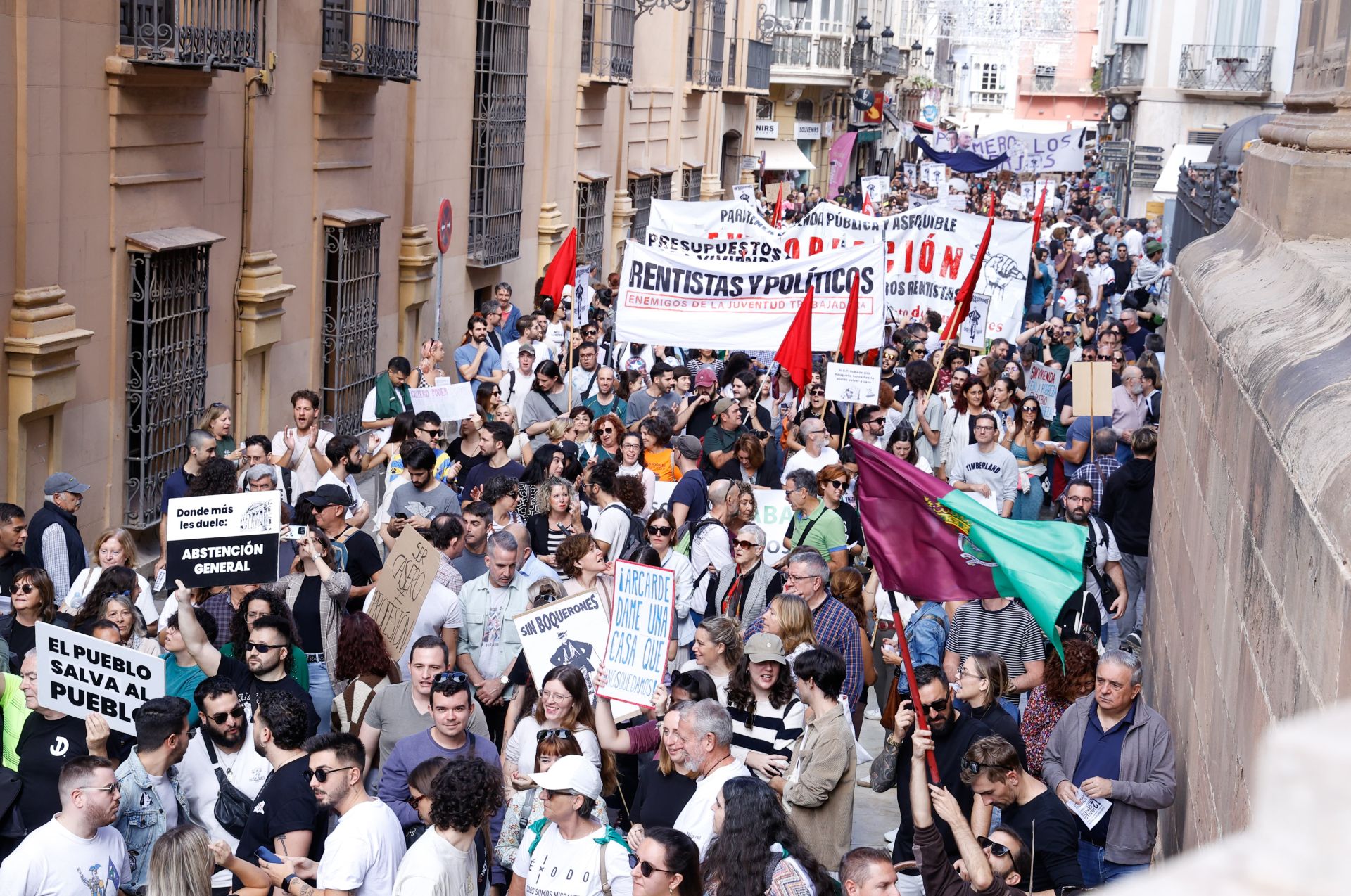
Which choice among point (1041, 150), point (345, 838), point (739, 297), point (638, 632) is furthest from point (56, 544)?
point (1041, 150)

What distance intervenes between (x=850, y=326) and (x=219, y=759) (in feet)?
28.2

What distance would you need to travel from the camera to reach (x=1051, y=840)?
545 cm

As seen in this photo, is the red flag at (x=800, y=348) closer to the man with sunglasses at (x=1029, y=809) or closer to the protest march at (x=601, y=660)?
the protest march at (x=601, y=660)

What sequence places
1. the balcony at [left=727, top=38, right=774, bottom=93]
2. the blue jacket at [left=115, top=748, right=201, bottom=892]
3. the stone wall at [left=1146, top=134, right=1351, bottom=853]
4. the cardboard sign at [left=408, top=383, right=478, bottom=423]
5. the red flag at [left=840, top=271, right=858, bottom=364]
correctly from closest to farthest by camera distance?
the stone wall at [left=1146, top=134, right=1351, bottom=853]
the blue jacket at [left=115, top=748, right=201, bottom=892]
the cardboard sign at [left=408, top=383, right=478, bottom=423]
the red flag at [left=840, top=271, right=858, bottom=364]
the balcony at [left=727, top=38, right=774, bottom=93]

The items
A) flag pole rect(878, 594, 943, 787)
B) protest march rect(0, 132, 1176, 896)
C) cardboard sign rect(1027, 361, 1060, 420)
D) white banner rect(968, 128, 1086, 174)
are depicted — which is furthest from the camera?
white banner rect(968, 128, 1086, 174)

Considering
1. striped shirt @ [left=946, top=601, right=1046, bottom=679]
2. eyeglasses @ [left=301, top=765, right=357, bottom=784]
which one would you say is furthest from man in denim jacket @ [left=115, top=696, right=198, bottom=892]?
striped shirt @ [left=946, top=601, right=1046, bottom=679]

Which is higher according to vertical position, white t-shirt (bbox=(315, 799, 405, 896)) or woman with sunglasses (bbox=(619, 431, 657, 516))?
woman with sunglasses (bbox=(619, 431, 657, 516))

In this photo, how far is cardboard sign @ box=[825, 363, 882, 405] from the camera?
39.9 ft

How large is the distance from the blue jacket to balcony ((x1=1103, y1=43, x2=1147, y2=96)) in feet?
149

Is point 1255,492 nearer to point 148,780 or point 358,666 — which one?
point 148,780

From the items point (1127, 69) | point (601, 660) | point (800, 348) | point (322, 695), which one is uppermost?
point (1127, 69)

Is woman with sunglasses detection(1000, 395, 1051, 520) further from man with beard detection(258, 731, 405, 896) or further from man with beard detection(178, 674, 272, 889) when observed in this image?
man with beard detection(258, 731, 405, 896)

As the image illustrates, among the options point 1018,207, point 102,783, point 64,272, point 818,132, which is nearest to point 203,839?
point 102,783

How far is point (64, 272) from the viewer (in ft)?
35.0
